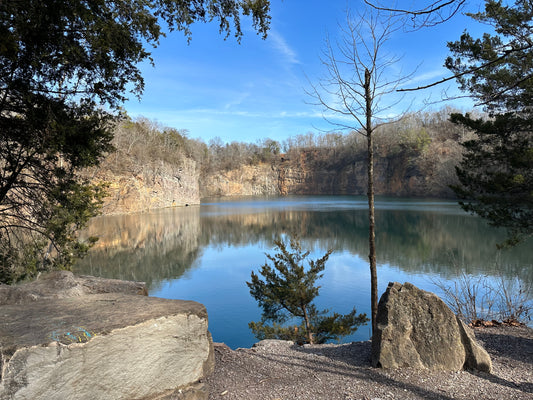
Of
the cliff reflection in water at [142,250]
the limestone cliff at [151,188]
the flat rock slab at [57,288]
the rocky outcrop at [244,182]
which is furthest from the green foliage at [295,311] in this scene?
the rocky outcrop at [244,182]

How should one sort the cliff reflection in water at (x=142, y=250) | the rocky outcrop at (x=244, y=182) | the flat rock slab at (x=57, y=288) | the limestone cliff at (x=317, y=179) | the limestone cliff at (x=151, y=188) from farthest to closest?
the rocky outcrop at (x=244, y=182) → the limestone cliff at (x=317, y=179) → the limestone cliff at (x=151, y=188) → the cliff reflection in water at (x=142, y=250) → the flat rock slab at (x=57, y=288)

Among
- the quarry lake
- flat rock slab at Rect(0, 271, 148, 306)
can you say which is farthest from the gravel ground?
the quarry lake

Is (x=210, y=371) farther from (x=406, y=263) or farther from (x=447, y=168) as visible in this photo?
(x=447, y=168)

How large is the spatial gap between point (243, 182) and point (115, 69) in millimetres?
89206

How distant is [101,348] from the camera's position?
285 cm

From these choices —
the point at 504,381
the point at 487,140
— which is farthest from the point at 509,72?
the point at 504,381

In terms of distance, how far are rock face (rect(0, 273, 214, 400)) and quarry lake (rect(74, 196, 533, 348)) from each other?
21.7 feet

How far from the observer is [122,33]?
16.8 ft

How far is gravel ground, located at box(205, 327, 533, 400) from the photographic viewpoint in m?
3.74

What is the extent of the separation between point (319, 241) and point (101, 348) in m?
21.8

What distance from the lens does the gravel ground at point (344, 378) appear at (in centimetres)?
374

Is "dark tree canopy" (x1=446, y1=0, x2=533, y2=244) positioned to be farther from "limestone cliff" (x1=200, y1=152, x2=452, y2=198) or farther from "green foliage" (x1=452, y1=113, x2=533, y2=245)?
"limestone cliff" (x1=200, y1=152, x2=452, y2=198)

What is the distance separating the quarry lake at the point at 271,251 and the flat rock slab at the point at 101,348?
668 cm

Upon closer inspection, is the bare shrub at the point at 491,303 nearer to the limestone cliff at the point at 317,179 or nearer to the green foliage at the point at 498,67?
the green foliage at the point at 498,67
